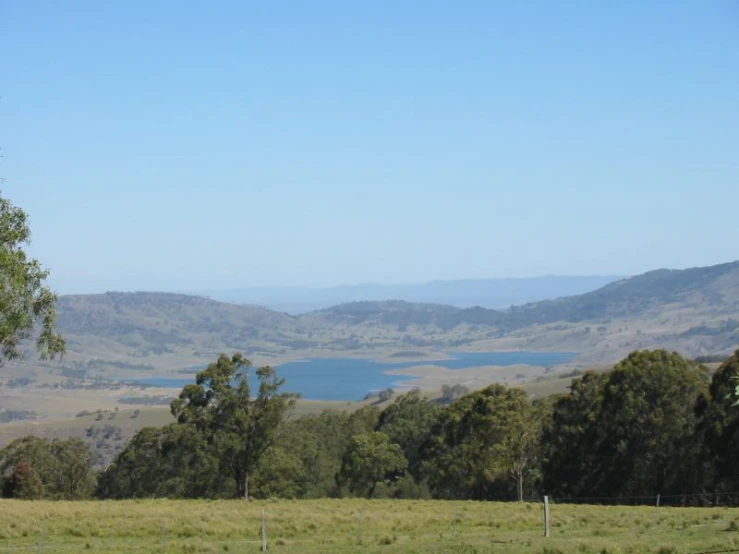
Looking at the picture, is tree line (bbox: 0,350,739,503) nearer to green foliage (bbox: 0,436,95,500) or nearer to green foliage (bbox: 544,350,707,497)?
green foliage (bbox: 544,350,707,497)

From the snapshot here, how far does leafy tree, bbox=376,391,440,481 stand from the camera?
236 feet

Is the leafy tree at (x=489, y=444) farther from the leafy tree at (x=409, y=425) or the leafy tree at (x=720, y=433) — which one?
the leafy tree at (x=409, y=425)

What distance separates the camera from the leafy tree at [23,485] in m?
58.8

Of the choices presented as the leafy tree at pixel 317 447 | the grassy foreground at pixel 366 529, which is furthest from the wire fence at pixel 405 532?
the leafy tree at pixel 317 447

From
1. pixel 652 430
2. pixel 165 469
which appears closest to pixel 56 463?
pixel 165 469

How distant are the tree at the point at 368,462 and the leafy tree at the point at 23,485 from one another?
68.7 ft

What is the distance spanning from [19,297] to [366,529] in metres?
14.4

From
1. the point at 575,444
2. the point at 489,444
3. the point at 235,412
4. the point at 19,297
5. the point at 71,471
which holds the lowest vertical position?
the point at 71,471

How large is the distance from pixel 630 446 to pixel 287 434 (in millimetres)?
22465

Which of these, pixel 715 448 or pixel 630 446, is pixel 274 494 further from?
pixel 715 448

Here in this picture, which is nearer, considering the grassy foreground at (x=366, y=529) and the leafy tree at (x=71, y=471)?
the grassy foreground at (x=366, y=529)

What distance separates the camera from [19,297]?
30266mm

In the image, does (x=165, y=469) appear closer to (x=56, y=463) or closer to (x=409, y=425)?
(x=56, y=463)

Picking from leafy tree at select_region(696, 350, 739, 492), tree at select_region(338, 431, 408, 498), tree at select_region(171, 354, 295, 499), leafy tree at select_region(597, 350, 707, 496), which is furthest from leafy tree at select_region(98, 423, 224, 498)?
leafy tree at select_region(696, 350, 739, 492)
